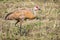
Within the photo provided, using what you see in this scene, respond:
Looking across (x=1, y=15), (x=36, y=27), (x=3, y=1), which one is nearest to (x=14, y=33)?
(x=36, y=27)

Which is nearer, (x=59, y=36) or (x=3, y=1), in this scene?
(x=59, y=36)

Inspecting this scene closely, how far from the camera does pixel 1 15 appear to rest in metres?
8.60

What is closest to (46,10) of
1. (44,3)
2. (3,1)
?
(44,3)

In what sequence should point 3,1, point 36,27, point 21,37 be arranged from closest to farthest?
point 21,37 < point 36,27 < point 3,1

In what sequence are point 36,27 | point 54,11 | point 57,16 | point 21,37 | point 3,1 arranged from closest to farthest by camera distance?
point 21,37 → point 36,27 → point 57,16 → point 54,11 → point 3,1

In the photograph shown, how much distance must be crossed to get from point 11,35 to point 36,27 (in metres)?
0.93

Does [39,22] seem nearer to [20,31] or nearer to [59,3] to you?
[20,31]

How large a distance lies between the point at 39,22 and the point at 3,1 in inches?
117

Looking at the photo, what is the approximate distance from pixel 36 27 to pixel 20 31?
0.61m

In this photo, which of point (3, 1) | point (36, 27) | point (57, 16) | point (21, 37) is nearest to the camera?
point (21, 37)

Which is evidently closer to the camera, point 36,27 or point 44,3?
point 36,27

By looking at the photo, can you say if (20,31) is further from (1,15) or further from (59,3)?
(59,3)

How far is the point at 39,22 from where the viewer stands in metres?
7.59

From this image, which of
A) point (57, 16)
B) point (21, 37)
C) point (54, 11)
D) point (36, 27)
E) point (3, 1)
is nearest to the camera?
point (21, 37)
